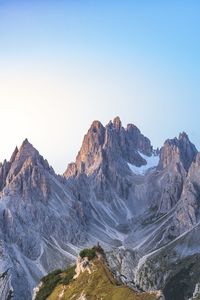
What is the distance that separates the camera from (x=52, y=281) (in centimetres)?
12056

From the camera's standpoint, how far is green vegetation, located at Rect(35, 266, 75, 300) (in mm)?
116562

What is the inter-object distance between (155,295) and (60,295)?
87.2 ft

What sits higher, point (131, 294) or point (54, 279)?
point (54, 279)

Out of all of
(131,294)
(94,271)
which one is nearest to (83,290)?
(94,271)

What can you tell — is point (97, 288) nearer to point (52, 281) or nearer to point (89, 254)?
point (89, 254)

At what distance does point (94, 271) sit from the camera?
10981 cm

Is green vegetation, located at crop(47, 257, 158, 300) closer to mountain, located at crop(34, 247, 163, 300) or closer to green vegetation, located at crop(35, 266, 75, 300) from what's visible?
mountain, located at crop(34, 247, 163, 300)

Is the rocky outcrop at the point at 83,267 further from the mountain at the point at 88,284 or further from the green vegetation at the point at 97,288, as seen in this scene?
the green vegetation at the point at 97,288

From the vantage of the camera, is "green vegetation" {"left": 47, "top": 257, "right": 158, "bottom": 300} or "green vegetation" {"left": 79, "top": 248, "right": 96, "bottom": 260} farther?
"green vegetation" {"left": 79, "top": 248, "right": 96, "bottom": 260}

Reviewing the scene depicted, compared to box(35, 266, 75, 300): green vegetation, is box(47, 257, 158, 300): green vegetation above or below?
below

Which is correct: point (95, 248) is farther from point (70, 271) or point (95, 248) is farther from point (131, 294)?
point (131, 294)

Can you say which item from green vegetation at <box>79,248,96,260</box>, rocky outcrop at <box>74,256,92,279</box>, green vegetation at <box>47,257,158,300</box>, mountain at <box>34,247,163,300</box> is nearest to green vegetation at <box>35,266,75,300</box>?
mountain at <box>34,247,163,300</box>

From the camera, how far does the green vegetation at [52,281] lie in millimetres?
116562

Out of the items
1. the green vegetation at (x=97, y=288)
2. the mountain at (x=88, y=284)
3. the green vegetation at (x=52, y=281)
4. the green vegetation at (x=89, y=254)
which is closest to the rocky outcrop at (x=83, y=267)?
the mountain at (x=88, y=284)
